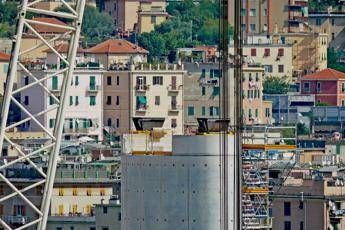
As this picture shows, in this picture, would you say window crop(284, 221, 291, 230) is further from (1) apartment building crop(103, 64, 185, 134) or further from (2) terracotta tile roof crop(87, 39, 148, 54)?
(2) terracotta tile roof crop(87, 39, 148, 54)

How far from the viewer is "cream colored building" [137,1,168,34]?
118 metres

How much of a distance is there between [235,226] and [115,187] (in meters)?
26.2

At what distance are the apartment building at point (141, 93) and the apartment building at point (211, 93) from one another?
0.54 m

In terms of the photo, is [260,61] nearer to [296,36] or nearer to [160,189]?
[296,36]

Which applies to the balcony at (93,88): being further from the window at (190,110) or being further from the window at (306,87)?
the window at (306,87)

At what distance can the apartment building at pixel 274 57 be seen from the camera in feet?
354

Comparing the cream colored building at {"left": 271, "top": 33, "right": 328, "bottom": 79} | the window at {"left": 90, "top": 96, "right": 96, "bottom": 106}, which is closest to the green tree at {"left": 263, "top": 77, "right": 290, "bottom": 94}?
the cream colored building at {"left": 271, "top": 33, "right": 328, "bottom": 79}

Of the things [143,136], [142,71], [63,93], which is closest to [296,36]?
[142,71]

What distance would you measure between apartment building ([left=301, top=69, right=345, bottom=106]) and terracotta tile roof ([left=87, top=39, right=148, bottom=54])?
527cm

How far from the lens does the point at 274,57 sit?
110m

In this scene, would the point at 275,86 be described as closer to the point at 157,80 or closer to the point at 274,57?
the point at 274,57

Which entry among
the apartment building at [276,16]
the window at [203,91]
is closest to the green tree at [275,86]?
the window at [203,91]

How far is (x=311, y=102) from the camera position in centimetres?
10169

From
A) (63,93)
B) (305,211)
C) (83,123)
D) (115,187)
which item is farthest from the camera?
(83,123)
